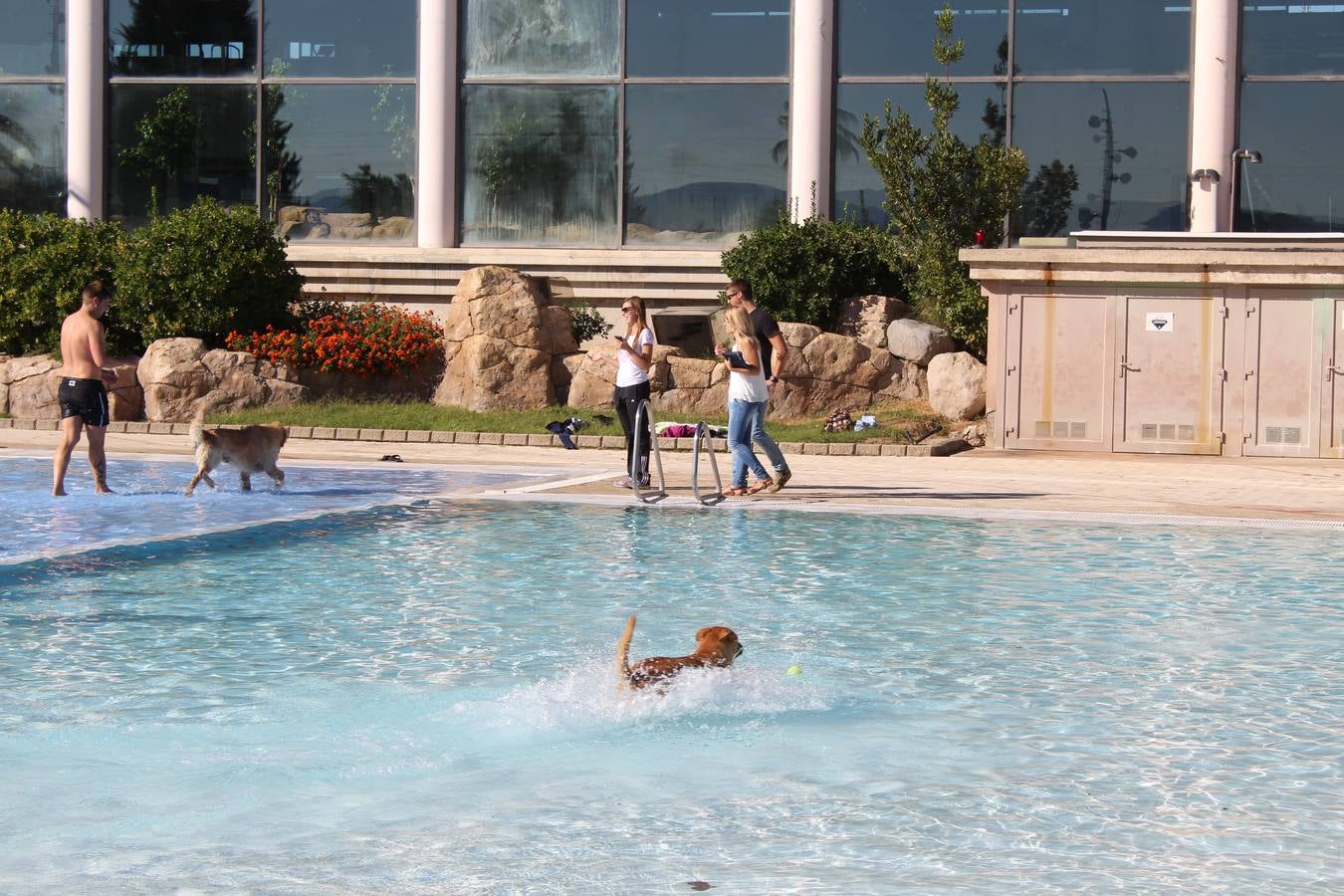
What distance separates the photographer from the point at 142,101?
30.9 m

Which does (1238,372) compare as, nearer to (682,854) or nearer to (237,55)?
(682,854)

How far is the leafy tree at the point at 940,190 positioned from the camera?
2541 centimetres

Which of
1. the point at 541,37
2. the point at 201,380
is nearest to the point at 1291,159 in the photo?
the point at 541,37

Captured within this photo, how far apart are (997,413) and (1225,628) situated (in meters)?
11.2

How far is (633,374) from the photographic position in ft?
52.4

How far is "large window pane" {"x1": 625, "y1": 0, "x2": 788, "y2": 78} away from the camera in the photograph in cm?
2903

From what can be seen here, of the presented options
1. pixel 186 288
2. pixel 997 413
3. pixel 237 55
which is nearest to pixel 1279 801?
pixel 997 413

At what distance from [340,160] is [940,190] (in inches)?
436

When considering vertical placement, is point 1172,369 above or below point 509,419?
above

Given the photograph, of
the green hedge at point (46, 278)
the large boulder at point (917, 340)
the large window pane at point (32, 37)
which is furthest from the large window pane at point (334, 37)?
the large boulder at point (917, 340)

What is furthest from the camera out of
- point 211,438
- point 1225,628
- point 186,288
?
point 186,288

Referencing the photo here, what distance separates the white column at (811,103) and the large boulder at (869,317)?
318 cm

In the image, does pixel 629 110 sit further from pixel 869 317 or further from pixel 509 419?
pixel 509 419

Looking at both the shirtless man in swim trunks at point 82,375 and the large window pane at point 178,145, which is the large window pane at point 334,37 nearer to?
the large window pane at point 178,145
